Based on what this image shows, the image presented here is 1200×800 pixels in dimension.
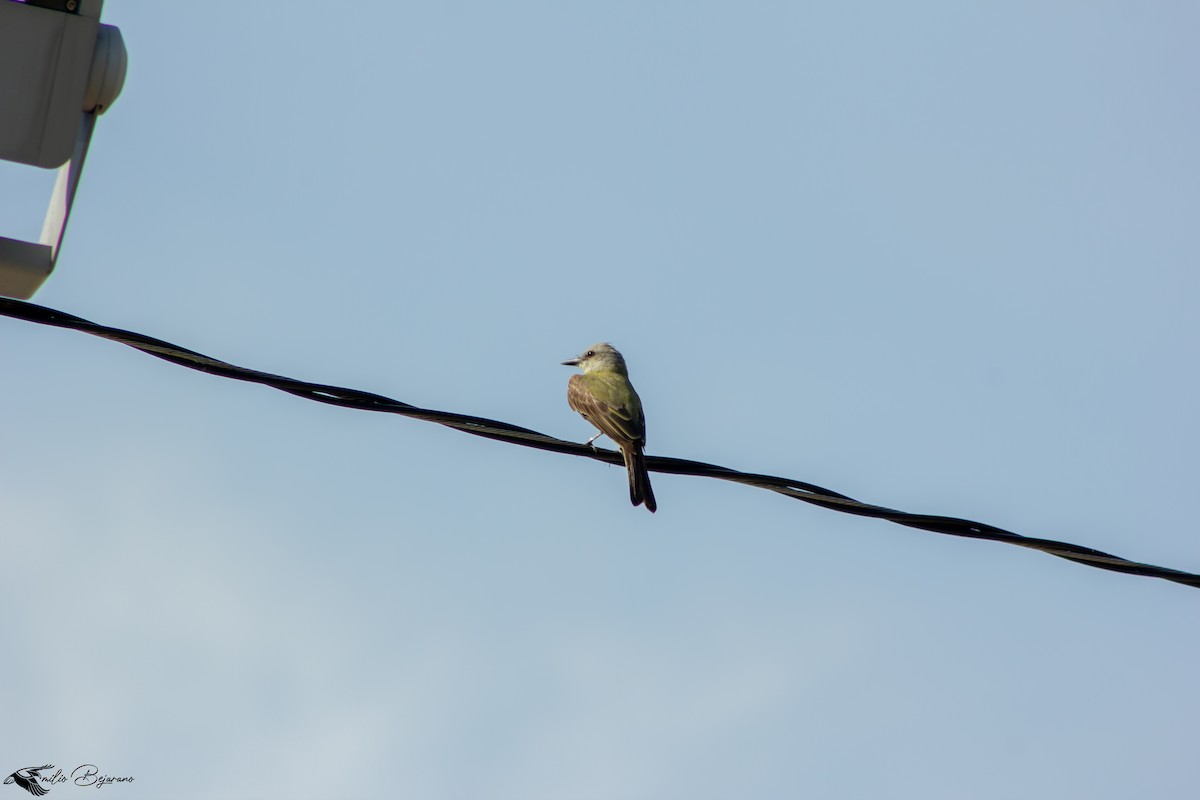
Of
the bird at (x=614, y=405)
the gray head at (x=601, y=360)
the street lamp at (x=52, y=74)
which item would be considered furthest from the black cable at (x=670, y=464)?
the gray head at (x=601, y=360)

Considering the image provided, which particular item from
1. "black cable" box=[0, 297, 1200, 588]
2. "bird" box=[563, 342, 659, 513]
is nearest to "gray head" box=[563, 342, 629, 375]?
"bird" box=[563, 342, 659, 513]

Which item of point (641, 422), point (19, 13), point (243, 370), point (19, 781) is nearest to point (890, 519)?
point (243, 370)

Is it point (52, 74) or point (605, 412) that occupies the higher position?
point (605, 412)

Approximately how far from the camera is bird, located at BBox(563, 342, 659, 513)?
9930mm

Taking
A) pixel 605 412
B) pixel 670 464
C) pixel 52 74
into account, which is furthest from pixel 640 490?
pixel 52 74

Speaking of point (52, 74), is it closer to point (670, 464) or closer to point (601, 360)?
point (670, 464)

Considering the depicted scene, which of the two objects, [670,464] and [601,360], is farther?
[601,360]

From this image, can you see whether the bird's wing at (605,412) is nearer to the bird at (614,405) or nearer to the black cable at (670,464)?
the bird at (614,405)

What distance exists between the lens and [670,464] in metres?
6.68

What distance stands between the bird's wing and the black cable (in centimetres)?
409

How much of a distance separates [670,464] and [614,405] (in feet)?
16.3

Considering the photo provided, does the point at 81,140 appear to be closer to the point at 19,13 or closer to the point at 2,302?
the point at 19,13

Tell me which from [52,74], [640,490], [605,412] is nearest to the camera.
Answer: [52,74]

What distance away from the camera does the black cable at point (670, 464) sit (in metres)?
5.78
